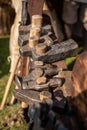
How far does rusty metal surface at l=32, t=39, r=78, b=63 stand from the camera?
4156mm

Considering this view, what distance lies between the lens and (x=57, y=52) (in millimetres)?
4160

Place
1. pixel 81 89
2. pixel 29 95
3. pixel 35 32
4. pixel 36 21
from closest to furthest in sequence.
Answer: pixel 81 89
pixel 29 95
pixel 35 32
pixel 36 21

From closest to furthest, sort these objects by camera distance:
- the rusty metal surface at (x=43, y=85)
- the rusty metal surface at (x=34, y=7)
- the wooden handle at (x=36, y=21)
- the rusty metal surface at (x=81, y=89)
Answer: the rusty metal surface at (x=81, y=89) → the rusty metal surface at (x=43, y=85) → the wooden handle at (x=36, y=21) → the rusty metal surface at (x=34, y=7)

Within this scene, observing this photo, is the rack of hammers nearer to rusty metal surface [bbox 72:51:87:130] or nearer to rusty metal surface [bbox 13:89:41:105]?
rusty metal surface [bbox 13:89:41:105]

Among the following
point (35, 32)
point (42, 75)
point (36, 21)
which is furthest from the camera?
point (36, 21)

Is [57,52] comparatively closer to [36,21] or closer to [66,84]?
[66,84]

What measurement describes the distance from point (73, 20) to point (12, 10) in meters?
1.83

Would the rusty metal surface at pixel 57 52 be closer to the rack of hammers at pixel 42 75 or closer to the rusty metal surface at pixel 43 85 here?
the rack of hammers at pixel 42 75

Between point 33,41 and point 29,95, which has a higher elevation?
point 33,41

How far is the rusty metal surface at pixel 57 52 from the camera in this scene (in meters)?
4.16

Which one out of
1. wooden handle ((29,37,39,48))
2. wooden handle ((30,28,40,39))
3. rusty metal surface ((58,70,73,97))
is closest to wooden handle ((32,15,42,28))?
wooden handle ((30,28,40,39))

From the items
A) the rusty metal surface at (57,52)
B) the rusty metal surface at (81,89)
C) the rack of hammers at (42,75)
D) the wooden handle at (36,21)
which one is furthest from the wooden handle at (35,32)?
the rusty metal surface at (81,89)

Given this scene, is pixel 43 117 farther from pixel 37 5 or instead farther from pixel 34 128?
pixel 37 5

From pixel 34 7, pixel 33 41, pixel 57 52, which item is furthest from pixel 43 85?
pixel 34 7
